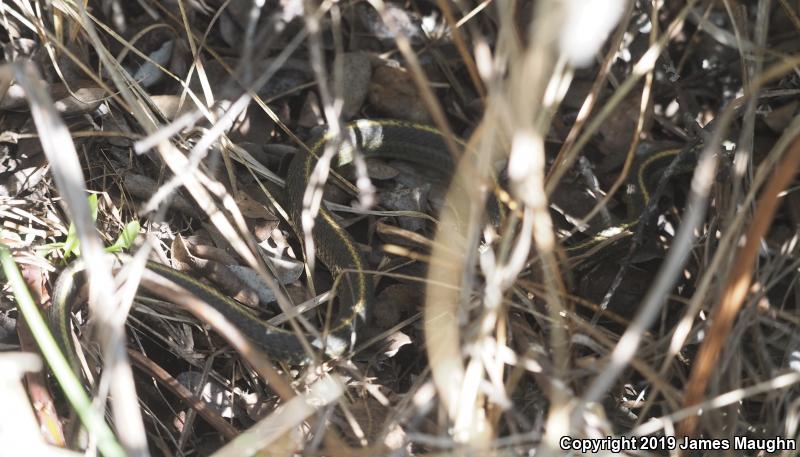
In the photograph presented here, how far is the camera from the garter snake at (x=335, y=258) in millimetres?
2945

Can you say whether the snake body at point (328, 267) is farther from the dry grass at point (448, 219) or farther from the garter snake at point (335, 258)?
the dry grass at point (448, 219)

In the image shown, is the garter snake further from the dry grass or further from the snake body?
the dry grass

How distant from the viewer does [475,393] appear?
85.4 inches

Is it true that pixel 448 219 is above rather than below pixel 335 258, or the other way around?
above

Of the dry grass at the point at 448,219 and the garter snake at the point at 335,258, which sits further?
the garter snake at the point at 335,258

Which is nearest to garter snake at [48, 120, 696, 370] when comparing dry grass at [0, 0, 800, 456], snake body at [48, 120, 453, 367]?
snake body at [48, 120, 453, 367]

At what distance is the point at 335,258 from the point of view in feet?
11.6

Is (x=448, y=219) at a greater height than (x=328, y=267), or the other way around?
(x=448, y=219)

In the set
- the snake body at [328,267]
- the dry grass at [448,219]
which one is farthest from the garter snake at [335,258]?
the dry grass at [448,219]

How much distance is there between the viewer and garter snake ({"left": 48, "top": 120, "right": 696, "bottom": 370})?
9.66ft

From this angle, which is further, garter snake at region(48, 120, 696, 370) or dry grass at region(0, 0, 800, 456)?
garter snake at region(48, 120, 696, 370)

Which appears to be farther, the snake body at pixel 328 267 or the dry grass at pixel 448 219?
the snake body at pixel 328 267

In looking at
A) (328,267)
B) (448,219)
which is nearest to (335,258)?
(328,267)

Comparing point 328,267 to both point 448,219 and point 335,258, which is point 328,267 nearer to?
point 335,258
